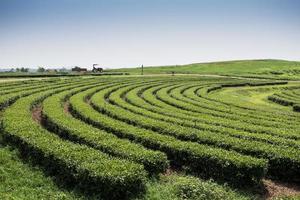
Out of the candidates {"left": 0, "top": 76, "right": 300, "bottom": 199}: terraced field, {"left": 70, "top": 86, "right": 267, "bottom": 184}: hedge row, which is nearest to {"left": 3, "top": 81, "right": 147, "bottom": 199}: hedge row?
{"left": 0, "top": 76, "right": 300, "bottom": 199}: terraced field

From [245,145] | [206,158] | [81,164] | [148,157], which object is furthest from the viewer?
[245,145]

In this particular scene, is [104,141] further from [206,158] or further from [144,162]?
[206,158]

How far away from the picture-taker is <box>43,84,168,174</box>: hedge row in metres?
12.9

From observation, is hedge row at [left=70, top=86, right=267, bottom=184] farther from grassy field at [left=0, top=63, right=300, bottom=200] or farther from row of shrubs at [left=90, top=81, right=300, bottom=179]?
row of shrubs at [left=90, top=81, right=300, bottom=179]

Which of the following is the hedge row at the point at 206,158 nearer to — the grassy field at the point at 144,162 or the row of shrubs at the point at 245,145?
the grassy field at the point at 144,162

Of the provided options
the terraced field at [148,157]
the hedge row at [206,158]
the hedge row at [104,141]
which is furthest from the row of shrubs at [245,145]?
the hedge row at [104,141]

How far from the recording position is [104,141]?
14805 millimetres

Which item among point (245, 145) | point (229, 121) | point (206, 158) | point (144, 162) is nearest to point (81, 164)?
point (144, 162)

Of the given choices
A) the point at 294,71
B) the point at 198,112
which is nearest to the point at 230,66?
the point at 294,71

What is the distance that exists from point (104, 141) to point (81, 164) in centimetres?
302

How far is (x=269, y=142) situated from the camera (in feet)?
54.1

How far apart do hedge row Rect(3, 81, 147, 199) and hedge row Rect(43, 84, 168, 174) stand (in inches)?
36.5

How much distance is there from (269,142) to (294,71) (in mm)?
107186

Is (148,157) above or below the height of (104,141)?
below
